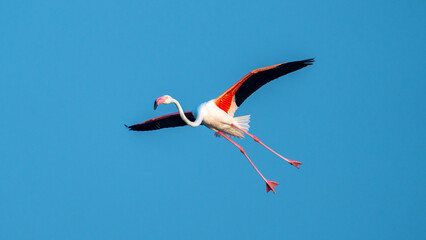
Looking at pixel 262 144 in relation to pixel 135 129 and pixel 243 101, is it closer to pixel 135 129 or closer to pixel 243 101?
pixel 243 101

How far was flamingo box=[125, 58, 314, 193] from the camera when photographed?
20781 mm

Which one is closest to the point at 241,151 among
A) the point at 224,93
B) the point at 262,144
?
the point at 262,144

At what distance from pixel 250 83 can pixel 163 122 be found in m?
3.14

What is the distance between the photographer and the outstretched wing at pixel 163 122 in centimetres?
2261

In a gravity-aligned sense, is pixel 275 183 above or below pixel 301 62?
below

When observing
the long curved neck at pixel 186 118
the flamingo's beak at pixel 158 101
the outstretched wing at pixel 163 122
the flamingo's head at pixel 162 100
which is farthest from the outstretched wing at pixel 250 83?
the flamingo's beak at pixel 158 101

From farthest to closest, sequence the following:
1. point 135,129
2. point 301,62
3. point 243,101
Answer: point 135,129
point 243,101
point 301,62

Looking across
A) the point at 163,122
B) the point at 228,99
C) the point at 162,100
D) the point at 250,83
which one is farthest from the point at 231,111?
the point at 162,100

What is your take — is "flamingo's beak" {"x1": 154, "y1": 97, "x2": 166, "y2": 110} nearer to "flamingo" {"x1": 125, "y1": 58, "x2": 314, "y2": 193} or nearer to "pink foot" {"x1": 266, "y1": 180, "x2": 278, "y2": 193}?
"flamingo" {"x1": 125, "y1": 58, "x2": 314, "y2": 193}

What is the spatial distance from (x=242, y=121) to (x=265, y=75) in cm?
177

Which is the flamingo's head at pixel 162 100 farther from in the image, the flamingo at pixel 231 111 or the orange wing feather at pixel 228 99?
the orange wing feather at pixel 228 99

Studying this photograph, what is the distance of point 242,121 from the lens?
22.3 m

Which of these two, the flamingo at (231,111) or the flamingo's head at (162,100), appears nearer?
the flamingo's head at (162,100)

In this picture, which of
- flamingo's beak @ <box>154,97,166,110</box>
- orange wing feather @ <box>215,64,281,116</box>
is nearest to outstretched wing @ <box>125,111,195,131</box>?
orange wing feather @ <box>215,64,281,116</box>
